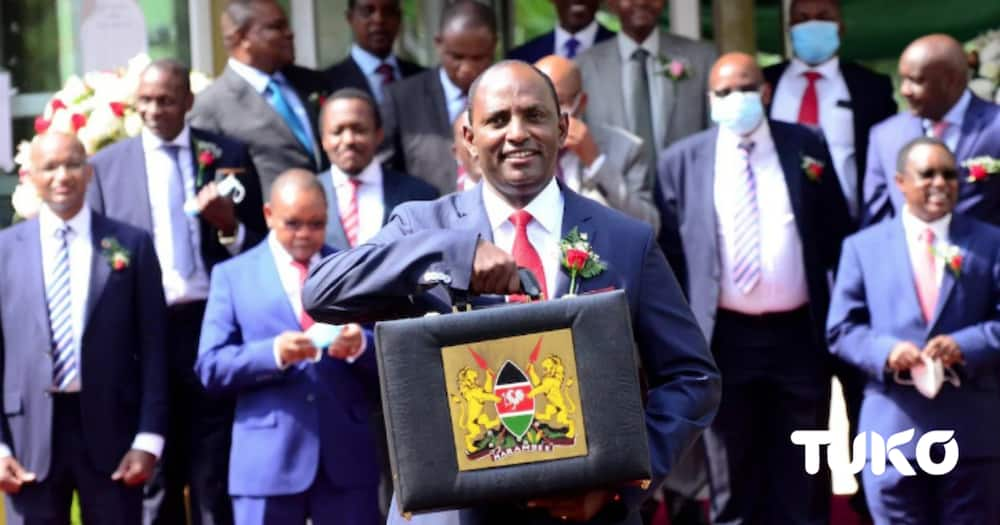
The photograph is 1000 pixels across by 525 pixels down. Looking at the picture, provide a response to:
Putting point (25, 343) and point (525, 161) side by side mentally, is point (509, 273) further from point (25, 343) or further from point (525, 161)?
point (25, 343)

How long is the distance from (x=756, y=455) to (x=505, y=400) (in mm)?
4696

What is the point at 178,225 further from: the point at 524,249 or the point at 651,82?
the point at 524,249

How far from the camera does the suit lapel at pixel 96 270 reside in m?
7.44

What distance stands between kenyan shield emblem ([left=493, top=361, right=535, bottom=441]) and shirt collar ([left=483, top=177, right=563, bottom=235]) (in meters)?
0.56

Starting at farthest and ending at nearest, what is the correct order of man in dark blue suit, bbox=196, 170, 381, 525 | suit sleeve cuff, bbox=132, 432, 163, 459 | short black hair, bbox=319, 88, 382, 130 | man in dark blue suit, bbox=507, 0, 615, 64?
man in dark blue suit, bbox=507, 0, 615, 64 → short black hair, bbox=319, 88, 382, 130 → suit sleeve cuff, bbox=132, 432, 163, 459 → man in dark blue suit, bbox=196, 170, 381, 525

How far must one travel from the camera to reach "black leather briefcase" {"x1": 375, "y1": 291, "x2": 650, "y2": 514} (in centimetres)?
351

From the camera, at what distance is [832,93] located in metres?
8.66

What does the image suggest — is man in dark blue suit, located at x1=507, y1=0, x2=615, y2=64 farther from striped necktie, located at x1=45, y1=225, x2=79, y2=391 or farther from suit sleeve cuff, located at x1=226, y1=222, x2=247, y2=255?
striped necktie, located at x1=45, y1=225, x2=79, y2=391

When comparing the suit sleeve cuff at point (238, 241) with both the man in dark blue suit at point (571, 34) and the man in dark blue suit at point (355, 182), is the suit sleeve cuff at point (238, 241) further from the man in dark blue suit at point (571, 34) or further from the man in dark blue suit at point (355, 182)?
the man in dark blue suit at point (571, 34)

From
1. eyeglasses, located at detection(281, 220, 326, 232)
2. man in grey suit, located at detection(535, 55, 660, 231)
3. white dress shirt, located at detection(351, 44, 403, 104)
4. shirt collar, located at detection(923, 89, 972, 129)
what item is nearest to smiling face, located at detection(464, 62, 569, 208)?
eyeglasses, located at detection(281, 220, 326, 232)

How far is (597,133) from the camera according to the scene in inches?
320

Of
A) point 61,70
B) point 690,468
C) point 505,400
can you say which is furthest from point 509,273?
point 61,70

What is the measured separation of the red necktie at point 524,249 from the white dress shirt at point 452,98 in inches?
173

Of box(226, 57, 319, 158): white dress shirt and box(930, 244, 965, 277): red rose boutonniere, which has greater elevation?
box(226, 57, 319, 158): white dress shirt
